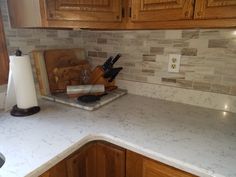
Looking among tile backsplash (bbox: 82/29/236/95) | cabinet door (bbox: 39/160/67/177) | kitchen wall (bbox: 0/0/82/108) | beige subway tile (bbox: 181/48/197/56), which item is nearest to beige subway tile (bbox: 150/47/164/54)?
tile backsplash (bbox: 82/29/236/95)

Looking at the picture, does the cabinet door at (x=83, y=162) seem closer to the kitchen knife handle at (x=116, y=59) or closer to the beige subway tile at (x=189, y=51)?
the kitchen knife handle at (x=116, y=59)

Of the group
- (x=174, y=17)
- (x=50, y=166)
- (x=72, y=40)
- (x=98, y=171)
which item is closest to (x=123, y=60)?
(x=72, y=40)

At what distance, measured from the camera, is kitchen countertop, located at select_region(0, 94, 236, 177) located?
0.67 m

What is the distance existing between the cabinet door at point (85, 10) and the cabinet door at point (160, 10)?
11 centimetres

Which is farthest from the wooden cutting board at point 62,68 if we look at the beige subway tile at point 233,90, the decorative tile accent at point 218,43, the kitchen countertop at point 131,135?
the beige subway tile at point 233,90

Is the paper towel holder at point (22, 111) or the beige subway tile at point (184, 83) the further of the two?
the beige subway tile at point (184, 83)

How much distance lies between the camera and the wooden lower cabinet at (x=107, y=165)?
75 centimetres

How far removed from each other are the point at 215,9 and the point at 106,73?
77cm

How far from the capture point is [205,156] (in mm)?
706

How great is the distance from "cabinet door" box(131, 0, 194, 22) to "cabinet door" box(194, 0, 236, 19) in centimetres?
3

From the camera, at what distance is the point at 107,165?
0.91m

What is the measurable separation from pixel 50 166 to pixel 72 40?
104 centimetres

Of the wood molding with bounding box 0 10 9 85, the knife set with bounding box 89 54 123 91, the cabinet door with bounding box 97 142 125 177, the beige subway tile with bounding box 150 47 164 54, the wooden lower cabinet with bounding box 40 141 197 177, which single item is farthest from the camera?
the knife set with bounding box 89 54 123 91

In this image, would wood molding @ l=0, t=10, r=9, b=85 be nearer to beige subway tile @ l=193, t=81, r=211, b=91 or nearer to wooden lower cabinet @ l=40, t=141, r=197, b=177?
wooden lower cabinet @ l=40, t=141, r=197, b=177
